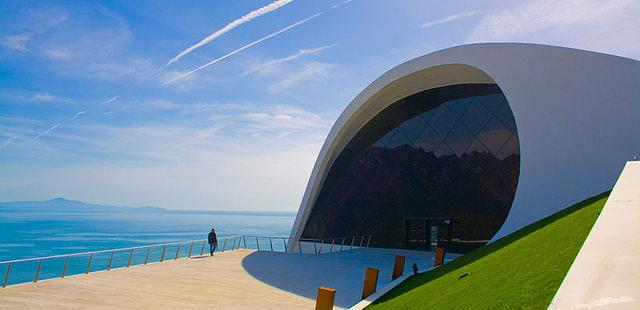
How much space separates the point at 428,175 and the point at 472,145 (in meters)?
2.22

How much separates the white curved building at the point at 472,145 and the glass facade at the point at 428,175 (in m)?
0.04

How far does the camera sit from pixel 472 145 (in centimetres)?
1798

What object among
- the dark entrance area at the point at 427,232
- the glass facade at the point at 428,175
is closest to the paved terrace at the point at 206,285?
→ the dark entrance area at the point at 427,232

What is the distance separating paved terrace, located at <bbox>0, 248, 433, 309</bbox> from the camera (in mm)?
8852

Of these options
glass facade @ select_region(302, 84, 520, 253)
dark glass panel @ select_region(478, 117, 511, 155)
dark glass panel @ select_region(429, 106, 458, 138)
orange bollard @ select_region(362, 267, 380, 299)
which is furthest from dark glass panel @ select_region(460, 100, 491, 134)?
orange bollard @ select_region(362, 267, 380, 299)

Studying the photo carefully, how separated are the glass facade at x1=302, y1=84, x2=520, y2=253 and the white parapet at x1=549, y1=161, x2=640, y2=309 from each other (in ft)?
40.6

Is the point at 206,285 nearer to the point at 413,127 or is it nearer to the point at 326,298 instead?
the point at 326,298

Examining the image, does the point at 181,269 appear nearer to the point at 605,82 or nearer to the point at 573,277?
the point at 573,277

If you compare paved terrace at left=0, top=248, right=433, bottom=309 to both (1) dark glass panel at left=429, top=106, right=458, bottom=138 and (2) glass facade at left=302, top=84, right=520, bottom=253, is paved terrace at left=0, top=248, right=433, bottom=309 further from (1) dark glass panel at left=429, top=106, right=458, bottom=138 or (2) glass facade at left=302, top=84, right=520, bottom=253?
(1) dark glass panel at left=429, top=106, right=458, bottom=138

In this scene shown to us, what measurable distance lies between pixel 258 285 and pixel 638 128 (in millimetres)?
10794

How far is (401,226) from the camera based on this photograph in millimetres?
19719

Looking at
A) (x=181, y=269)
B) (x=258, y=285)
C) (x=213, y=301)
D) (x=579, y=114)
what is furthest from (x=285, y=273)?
(x=579, y=114)

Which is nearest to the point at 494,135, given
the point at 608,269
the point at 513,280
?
the point at 513,280

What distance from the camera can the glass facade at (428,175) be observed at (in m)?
17.2
